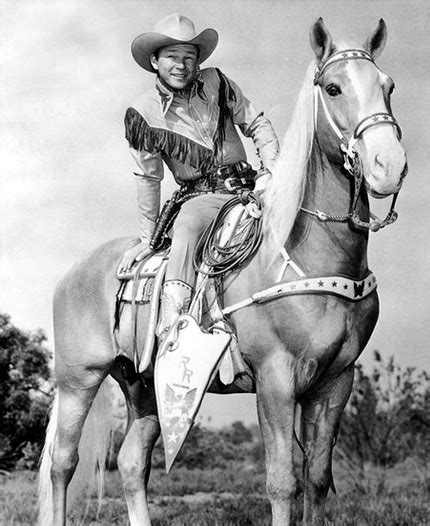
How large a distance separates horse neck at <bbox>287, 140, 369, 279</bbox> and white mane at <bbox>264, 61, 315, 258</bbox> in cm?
8

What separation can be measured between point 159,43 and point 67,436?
8.83 feet

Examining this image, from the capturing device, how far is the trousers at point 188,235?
15.7 feet

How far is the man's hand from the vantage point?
552 cm

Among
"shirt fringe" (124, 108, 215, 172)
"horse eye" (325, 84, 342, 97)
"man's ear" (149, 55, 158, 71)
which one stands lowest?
"horse eye" (325, 84, 342, 97)

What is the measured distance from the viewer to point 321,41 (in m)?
4.46

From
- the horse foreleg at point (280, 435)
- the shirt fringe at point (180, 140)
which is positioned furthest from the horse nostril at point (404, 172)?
the shirt fringe at point (180, 140)

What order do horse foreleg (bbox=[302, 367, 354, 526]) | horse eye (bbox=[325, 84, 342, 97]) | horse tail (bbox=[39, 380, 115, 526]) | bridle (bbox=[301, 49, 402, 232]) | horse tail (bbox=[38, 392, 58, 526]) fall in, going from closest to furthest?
bridle (bbox=[301, 49, 402, 232]) < horse eye (bbox=[325, 84, 342, 97]) < horse foreleg (bbox=[302, 367, 354, 526]) < horse tail (bbox=[38, 392, 58, 526]) < horse tail (bbox=[39, 380, 115, 526])

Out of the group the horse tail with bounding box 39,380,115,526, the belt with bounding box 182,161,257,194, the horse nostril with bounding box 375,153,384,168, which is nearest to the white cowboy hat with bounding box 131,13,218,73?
the belt with bounding box 182,161,257,194

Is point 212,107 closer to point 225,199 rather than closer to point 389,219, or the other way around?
point 225,199

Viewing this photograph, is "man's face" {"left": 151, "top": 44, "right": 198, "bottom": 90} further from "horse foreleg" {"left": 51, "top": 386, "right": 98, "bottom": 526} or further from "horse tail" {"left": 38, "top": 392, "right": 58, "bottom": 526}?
"horse tail" {"left": 38, "top": 392, "right": 58, "bottom": 526}

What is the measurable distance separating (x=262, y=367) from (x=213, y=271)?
64cm

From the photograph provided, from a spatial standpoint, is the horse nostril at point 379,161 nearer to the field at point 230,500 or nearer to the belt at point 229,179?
the belt at point 229,179

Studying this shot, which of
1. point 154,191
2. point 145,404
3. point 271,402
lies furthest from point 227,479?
point 271,402

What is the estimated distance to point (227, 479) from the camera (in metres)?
12.0
